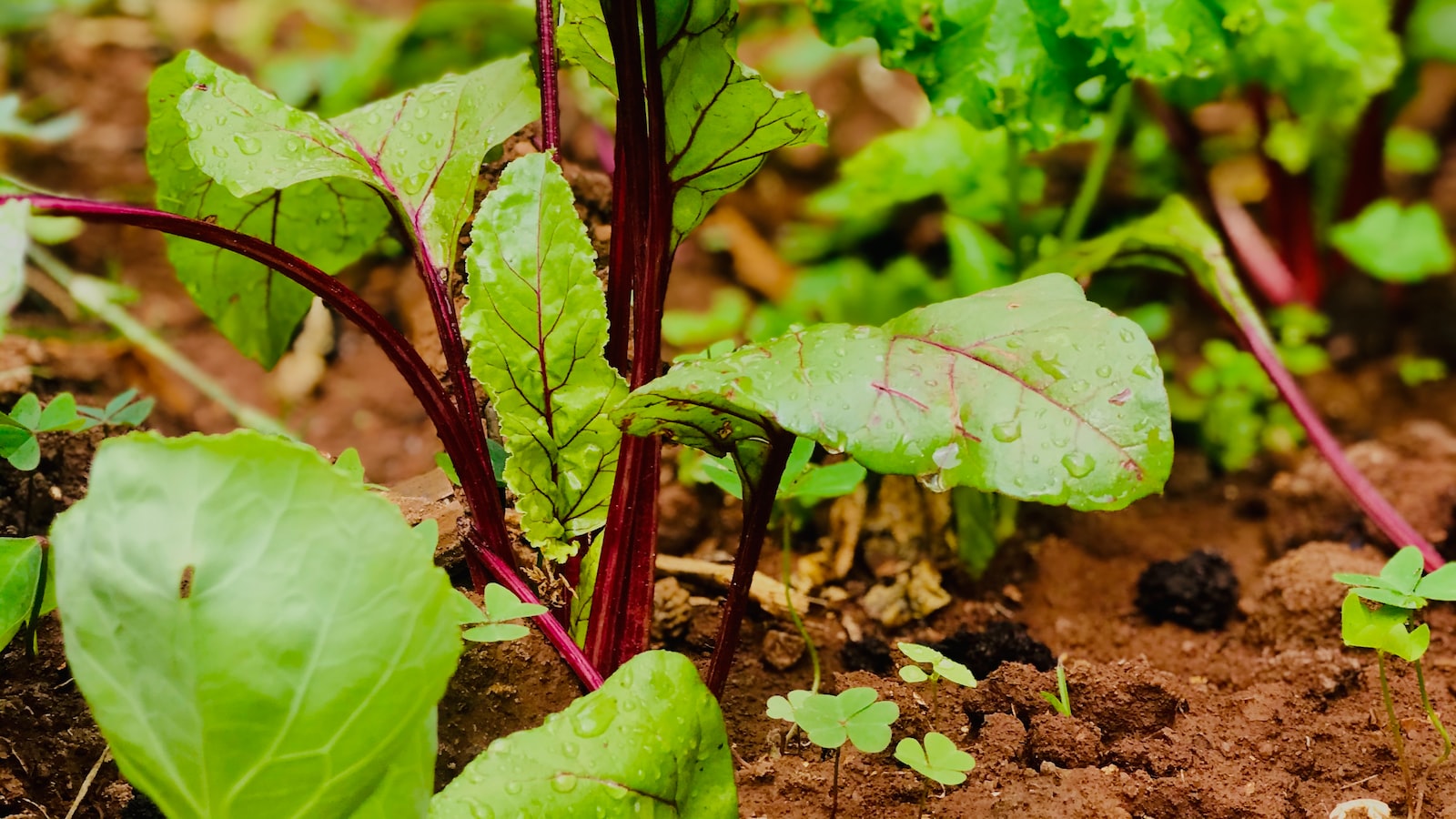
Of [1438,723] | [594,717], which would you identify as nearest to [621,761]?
[594,717]

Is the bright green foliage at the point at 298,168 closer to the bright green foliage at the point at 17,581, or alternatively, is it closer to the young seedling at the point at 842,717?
the bright green foliage at the point at 17,581

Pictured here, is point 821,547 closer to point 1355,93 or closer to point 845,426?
point 845,426

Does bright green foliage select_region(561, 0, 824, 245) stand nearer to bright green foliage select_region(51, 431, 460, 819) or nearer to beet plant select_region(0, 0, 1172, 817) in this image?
beet plant select_region(0, 0, 1172, 817)

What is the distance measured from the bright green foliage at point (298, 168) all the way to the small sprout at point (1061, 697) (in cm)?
92

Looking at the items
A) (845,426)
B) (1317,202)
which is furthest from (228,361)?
(1317,202)

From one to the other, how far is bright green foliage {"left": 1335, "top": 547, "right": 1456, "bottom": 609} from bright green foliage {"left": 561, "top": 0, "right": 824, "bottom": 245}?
2.61 ft

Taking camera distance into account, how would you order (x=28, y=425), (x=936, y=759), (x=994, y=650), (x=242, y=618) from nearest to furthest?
(x=242, y=618) < (x=936, y=759) < (x=28, y=425) < (x=994, y=650)

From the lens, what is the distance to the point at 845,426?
920mm

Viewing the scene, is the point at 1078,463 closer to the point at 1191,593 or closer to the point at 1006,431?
the point at 1006,431

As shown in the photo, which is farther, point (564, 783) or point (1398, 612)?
point (1398, 612)

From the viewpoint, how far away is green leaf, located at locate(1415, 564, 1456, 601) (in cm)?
109

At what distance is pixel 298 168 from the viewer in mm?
1202

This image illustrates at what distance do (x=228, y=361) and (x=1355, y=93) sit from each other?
8.79ft

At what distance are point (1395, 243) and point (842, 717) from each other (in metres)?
1.88
